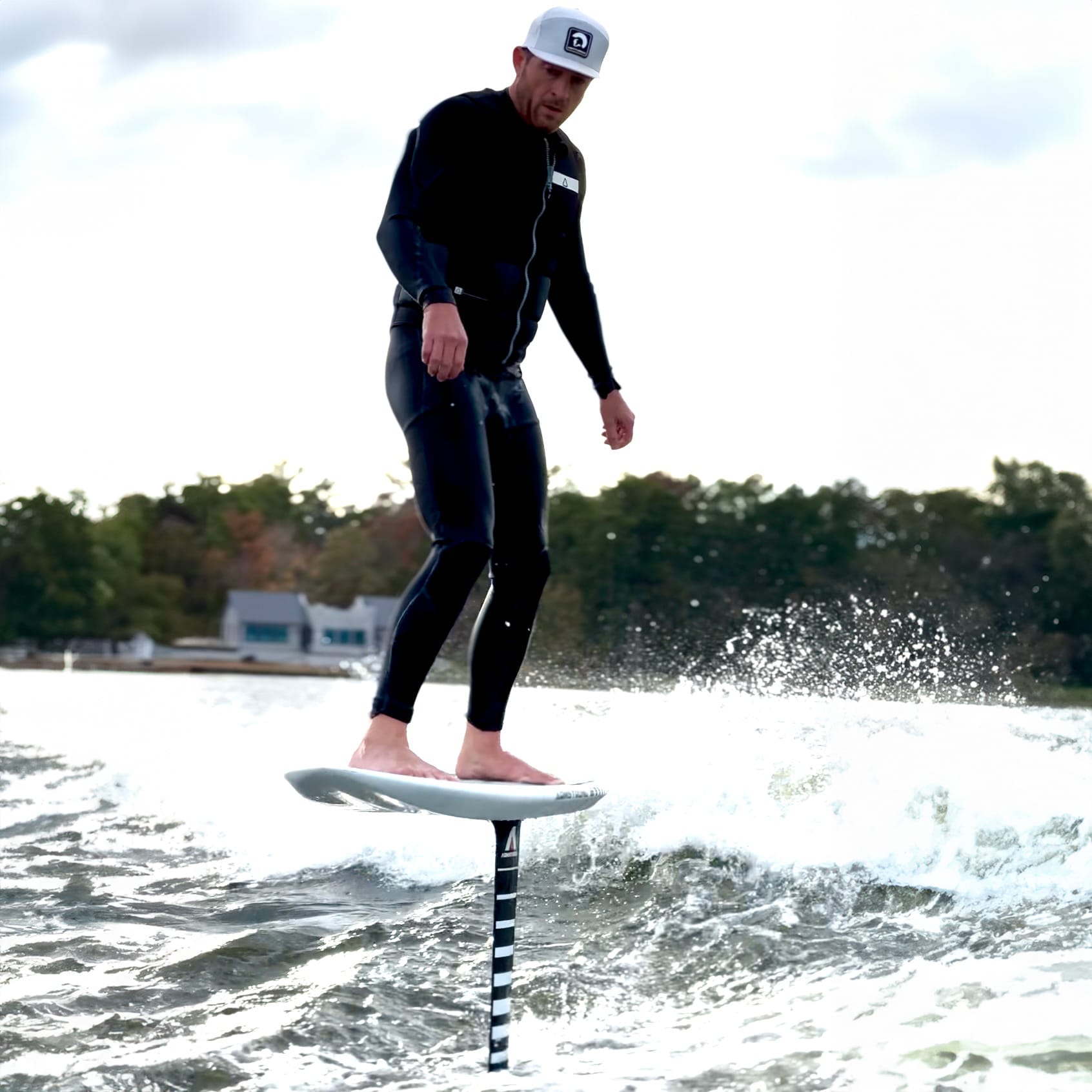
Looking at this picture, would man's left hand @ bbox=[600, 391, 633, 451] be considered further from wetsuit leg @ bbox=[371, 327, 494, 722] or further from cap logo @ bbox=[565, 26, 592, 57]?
cap logo @ bbox=[565, 26, 592, 57]

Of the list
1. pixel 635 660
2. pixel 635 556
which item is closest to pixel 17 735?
pixel 635 660

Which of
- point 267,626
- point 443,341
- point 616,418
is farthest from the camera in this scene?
point 267,626

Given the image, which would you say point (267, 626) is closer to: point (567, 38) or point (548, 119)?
point (548, 119)

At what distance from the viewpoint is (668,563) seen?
95250mm

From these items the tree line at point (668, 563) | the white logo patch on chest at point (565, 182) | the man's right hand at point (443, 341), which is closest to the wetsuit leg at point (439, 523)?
the man's right hand at point (443, 341)

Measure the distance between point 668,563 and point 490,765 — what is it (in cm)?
9166

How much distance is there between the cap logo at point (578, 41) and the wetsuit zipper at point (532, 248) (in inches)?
10.8

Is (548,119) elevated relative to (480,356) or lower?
elevated

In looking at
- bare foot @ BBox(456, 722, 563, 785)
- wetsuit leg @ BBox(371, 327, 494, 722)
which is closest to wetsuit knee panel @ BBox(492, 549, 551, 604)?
wetsuit leg @ BBox(371, 327, 494, 722)

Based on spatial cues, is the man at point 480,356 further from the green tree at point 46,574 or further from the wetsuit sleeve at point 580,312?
the green tree at point 46,574

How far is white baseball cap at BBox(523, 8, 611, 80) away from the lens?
12.6 feet

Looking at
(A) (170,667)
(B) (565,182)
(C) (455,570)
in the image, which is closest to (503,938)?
(C) (455,570)

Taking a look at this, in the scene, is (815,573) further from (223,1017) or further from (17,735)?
(223,1017)

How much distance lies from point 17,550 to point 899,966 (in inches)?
4398
